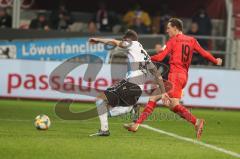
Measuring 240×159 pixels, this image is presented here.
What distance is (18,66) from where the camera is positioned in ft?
66.4

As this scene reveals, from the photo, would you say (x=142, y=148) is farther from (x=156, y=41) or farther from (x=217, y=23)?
(x=217, y=23)

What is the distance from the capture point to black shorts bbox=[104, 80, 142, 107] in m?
12.7

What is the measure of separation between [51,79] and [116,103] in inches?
299

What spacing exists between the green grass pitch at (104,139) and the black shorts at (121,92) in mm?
608

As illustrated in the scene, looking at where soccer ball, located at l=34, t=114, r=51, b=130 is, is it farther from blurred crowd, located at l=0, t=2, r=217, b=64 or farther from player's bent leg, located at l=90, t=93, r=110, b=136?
blurred crowd, located at l=0, t=2, r=217, b=64

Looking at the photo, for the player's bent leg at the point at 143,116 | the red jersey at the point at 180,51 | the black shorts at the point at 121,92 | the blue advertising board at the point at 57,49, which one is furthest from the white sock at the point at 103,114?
the blue advertising board at the point at 57,49

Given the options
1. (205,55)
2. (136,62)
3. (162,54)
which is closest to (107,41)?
(136,62)

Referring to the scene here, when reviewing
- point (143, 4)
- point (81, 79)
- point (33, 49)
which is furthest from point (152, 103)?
point (143, 4)

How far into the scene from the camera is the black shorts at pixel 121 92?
1273 centimetres

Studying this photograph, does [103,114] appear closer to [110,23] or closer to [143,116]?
[143,116]

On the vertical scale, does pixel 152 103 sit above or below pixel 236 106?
above

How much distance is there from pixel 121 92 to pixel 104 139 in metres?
1.08

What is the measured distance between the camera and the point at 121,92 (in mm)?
12867

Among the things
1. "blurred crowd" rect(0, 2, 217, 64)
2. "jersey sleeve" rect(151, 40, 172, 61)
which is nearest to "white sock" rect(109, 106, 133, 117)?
"jersey sleeve" rect(151, 40, 172, 61)
